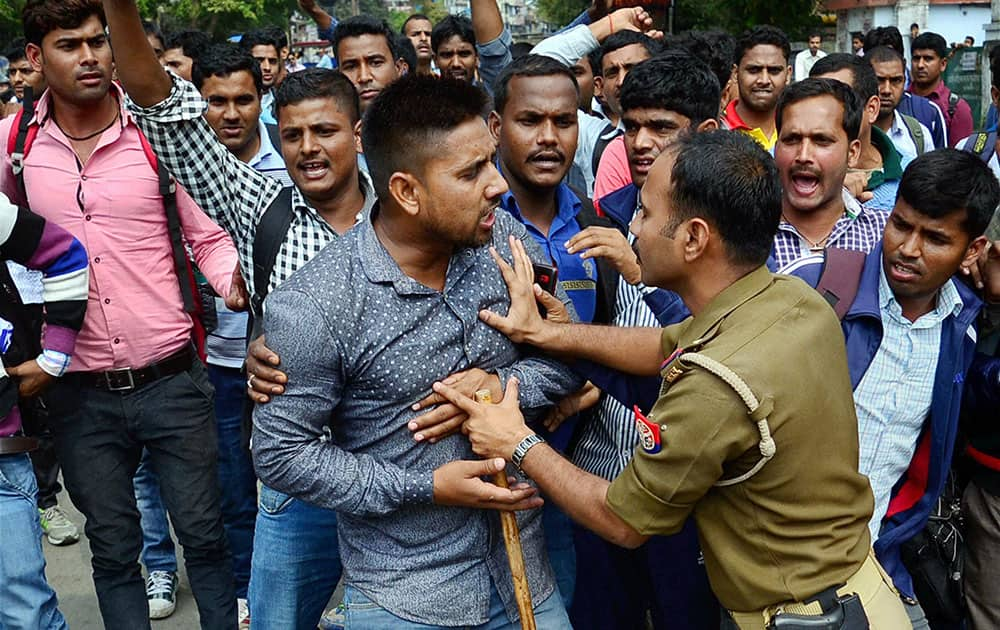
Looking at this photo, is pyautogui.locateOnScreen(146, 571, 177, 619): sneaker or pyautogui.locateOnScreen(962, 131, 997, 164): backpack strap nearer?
pyautogui.locateOnScreen(146, 571, 177, 619): sneaker

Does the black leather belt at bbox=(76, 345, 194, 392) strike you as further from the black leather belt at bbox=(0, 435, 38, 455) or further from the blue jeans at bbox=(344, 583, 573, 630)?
the blue jeans at bbox=(344, 583, 573, 630)

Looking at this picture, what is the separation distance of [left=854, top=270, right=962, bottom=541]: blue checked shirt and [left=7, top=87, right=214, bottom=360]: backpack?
2.46 metres

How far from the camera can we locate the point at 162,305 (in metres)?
3.71

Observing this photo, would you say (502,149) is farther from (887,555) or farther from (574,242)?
(887,555)

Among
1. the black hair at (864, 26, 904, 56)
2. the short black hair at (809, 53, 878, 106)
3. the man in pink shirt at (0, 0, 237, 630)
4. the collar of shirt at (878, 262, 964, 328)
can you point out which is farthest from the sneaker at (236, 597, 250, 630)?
the black hair at (864, 26, 904, 56)

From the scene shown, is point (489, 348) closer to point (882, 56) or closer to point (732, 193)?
point (732, 193)

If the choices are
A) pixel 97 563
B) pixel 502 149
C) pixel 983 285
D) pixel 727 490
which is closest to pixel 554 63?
Result: pixel 502 149

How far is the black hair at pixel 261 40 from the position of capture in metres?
7.25

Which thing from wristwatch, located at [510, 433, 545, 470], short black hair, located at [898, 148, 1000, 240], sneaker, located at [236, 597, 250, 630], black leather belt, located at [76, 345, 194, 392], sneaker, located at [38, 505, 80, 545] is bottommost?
sneaker, located at [38, 505, 80, 545]

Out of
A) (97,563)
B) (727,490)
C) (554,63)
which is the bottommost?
(97,563)

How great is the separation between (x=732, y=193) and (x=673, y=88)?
154 cm

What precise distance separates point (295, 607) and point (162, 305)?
1348mm

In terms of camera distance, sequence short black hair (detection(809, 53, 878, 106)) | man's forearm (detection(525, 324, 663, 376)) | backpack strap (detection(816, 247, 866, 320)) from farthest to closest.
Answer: short black hair (detection(809, 53, 878, 106)) < backpack strap (detection(816, 247, 866, 320)) < man's forearm (detection(525, 324, 663, 376))

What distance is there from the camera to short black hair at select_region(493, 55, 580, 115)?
350 cm
